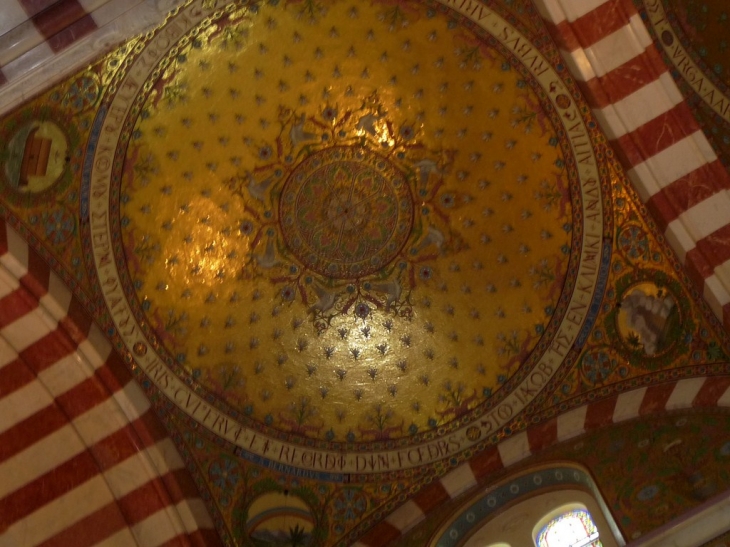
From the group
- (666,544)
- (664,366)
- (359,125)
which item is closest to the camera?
(666,544)

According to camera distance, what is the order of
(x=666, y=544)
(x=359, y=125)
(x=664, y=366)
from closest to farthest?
1. (x=666, y=544)
2. (x=664, y=366)
3. (x=359, y=125)

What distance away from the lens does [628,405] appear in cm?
675

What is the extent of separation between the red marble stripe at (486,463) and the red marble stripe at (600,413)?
2.43ft

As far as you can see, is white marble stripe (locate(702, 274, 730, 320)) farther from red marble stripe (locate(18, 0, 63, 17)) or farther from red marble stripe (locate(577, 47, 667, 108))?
red marble stripe (locate(18, 0, 63, 17))

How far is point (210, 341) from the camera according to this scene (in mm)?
7383

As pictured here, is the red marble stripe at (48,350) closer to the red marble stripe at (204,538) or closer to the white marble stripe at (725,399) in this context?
the red marble stripe at (204,538)

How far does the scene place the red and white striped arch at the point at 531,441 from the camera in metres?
6.65

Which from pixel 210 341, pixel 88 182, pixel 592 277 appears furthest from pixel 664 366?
pixel 88 182

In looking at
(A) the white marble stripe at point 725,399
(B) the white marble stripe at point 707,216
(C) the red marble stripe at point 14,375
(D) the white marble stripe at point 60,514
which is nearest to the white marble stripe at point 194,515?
(D) the white marble stripe at point 60,514

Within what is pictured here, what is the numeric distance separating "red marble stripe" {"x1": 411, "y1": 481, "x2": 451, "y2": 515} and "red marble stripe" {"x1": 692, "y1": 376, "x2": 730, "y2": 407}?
2031mm

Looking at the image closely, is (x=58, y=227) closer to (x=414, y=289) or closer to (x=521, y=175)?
(x=414, y=289)

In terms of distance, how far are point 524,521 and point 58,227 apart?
427cm

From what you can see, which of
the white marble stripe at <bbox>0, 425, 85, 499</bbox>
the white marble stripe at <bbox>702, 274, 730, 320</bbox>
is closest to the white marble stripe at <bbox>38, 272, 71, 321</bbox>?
the white marble stripe at <bbox>0, 425, 85, 499</bbox>

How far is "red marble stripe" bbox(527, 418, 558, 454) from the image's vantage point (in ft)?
22.7
